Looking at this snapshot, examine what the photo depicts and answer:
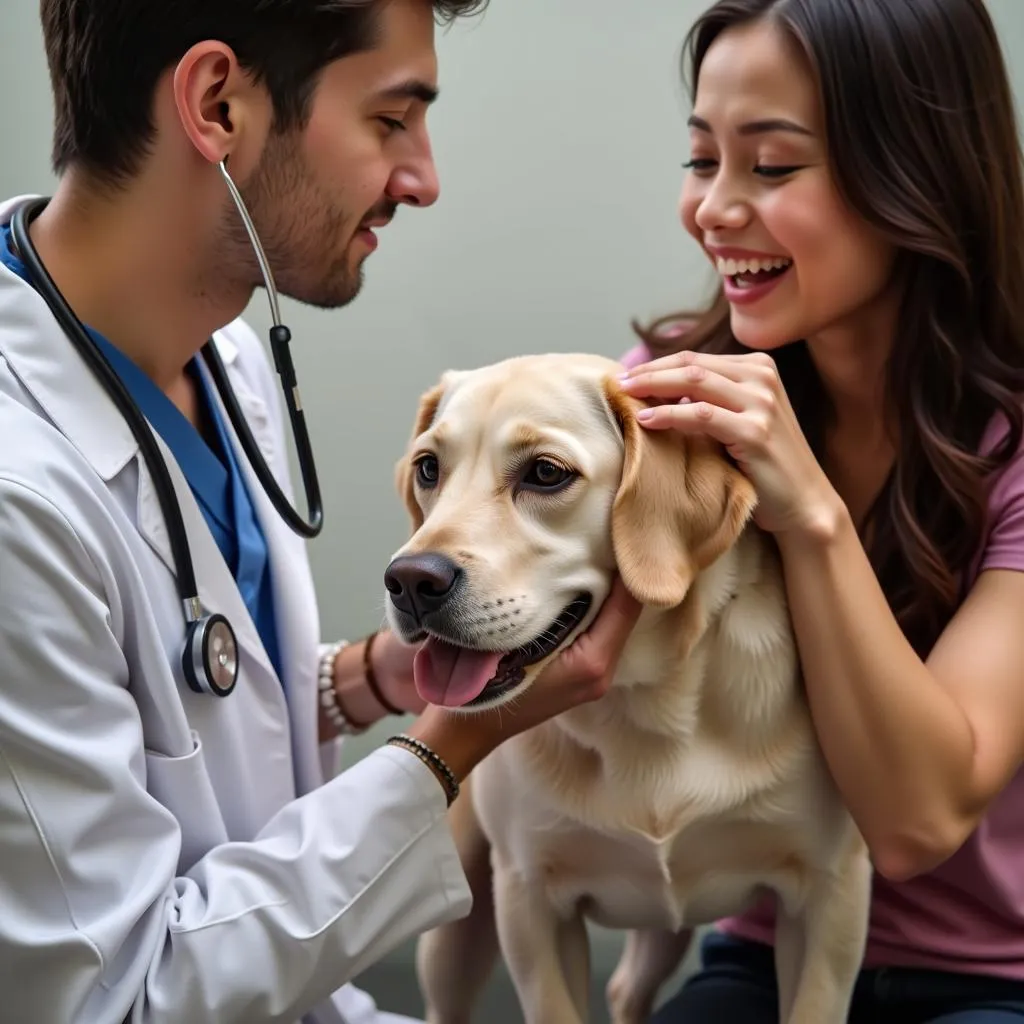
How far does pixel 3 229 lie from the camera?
1.32 meters

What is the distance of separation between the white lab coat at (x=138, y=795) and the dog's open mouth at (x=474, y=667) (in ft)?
0.34

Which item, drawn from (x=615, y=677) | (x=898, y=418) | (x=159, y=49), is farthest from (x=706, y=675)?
(x=159, y=49)

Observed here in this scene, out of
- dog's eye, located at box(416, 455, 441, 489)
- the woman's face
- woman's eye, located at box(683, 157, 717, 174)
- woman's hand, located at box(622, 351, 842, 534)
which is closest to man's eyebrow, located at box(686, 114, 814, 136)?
the woman's face

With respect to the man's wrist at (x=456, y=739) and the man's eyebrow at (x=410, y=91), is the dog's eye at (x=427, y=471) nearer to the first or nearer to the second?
the man's wrist at (x=456, y=739)

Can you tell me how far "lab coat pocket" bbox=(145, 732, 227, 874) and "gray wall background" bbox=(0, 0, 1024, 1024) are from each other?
3.56 feet

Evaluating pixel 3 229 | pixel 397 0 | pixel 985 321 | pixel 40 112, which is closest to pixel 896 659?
pixel 985 321

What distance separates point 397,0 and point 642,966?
1340 mm

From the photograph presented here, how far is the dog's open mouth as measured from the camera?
1197 mm

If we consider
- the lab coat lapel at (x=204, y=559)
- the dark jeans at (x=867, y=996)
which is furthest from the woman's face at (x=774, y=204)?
the dark jeans at (x=867, y=996)

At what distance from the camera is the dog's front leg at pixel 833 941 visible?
1.36m

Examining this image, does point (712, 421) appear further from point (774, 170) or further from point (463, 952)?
point (463, 952)

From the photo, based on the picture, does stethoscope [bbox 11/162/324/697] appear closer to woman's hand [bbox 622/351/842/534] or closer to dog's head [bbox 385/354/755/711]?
dog's head [bbox 385/354/755/711]

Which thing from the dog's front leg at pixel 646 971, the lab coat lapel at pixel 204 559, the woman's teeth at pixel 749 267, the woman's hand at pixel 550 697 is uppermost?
the woman's teeth at pixel 749 267

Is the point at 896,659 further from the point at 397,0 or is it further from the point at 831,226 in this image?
the point at 397,0
